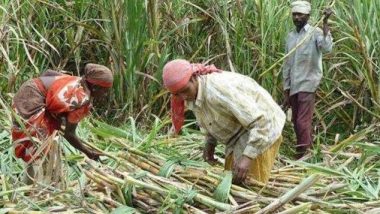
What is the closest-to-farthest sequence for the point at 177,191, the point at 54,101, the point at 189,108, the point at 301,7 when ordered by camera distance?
the point at 177,191, the point at 189,108, the point at 54,101, the point at 301,7

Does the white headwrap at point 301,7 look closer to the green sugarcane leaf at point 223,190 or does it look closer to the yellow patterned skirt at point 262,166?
the yellow patterned skirt at point 262,166

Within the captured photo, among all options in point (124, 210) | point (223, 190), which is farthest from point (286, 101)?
point (124, 210)

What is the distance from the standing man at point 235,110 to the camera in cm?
315

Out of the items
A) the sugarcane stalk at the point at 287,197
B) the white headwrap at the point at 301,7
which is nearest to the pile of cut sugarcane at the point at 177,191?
the sugarcane stalk at the point at 287,197

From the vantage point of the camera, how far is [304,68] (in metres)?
5.36

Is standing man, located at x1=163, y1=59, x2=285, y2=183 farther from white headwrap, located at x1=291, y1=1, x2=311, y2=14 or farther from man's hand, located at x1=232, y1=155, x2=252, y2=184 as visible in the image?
white headwrap, located at x1=291, y1=1, x2=311, y2=14

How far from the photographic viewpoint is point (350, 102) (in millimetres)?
5637

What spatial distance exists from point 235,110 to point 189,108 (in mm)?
269

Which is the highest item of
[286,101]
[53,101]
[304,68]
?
[53,101]

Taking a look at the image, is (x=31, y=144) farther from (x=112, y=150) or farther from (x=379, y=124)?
(x=379, y=124)

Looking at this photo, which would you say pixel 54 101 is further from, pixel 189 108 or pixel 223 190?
pixel 223 190

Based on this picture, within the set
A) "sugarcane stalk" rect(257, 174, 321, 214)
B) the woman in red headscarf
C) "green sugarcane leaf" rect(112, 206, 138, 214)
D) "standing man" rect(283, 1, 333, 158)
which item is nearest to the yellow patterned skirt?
"sugarcane stalk" rect(257, 174, 321, 214)

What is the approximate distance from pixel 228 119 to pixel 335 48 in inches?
108

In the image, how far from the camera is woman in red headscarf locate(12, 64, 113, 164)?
3506 millimetres
